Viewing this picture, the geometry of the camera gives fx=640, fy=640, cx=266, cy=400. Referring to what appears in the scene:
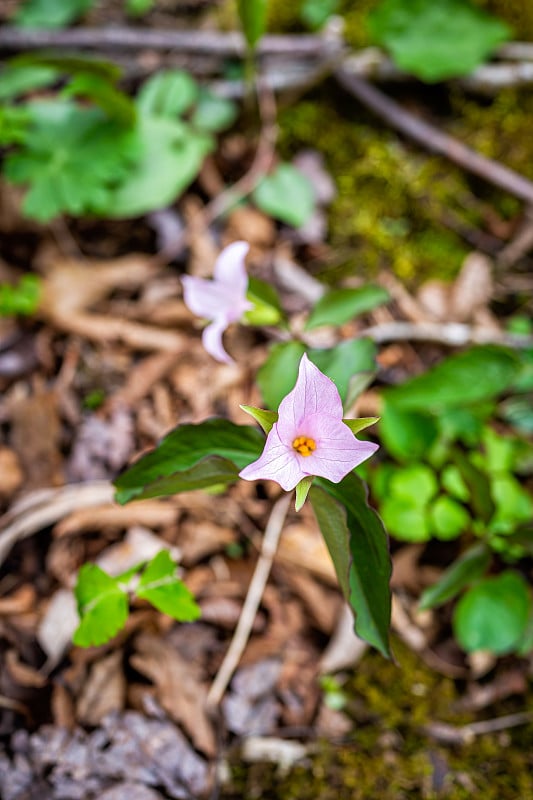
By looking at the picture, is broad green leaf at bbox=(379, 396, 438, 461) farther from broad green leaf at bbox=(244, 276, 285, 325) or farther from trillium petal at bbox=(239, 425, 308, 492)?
trillium petal at bbox=(239, 425, 308, 492)

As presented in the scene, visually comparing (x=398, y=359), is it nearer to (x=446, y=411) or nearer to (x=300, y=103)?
(x=446, y=411)

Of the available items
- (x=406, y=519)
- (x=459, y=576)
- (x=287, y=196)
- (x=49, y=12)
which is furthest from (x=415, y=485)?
→ (x=49, y=12)

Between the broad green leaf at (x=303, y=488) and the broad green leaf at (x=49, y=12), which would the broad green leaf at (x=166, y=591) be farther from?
the broad green leaf at (x=49, y=12)

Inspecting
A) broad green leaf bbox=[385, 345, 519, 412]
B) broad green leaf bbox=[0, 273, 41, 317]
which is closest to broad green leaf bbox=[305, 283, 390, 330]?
broad green leaf bbox=[385, 345, 519, 412]

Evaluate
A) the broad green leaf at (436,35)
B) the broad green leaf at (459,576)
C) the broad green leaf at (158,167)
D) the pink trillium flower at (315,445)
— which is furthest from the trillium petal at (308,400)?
the broad green leaf at (436,35)

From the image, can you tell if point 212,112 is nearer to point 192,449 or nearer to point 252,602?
point 192,449

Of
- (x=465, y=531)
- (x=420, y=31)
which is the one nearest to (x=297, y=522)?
(x=465, y=531)
